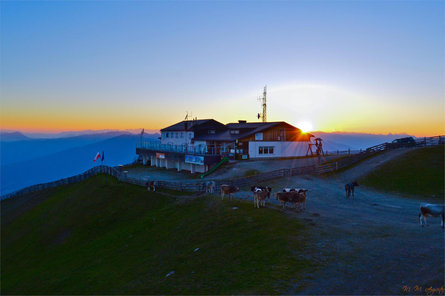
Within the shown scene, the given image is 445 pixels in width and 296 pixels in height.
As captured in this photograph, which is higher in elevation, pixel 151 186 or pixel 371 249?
pixel 371 249

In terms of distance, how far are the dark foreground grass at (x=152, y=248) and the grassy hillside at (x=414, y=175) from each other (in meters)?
20.6

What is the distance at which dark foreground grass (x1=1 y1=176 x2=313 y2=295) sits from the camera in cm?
1412

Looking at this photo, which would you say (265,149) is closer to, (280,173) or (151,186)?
(280,173)

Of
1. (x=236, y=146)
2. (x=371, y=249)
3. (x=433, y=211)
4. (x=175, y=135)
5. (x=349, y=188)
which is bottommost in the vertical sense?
(x=371, y=249)

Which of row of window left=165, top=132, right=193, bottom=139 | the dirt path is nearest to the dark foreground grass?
the dirt path

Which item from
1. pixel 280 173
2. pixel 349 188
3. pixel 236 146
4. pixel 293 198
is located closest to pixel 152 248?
pixel 293 198

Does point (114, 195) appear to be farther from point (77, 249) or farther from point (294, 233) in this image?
point (294, 233)

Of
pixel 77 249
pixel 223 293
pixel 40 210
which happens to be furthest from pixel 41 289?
pixel 40 210

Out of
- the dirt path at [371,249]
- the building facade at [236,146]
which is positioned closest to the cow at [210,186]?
the dirt path at [371,249]

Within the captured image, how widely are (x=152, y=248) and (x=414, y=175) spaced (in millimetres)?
34724

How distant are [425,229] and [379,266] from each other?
766cm

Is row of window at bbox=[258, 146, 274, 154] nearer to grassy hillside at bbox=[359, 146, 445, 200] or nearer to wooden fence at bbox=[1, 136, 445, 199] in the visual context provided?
wooden fence at bbox=[1, 136, 445, 199]

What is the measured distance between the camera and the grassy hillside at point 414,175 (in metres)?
32.3

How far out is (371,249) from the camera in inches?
588
